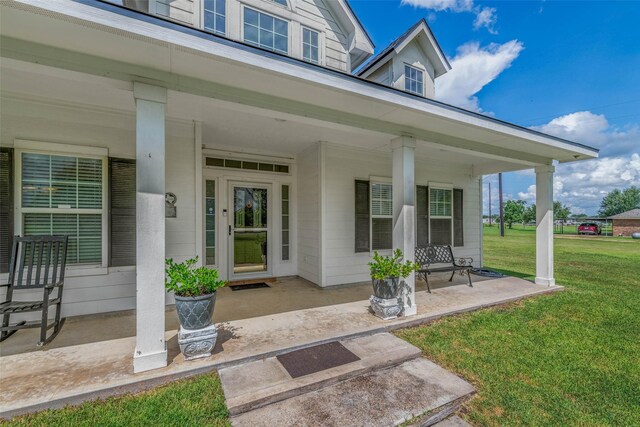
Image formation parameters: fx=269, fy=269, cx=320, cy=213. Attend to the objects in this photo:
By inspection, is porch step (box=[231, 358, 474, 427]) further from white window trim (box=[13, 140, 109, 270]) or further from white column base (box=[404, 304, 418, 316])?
white window trim (box=[13, 140, 109, 270])

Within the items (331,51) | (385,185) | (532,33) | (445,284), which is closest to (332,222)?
(385,185)

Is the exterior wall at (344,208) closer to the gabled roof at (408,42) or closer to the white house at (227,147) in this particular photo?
the white house at (227,147)

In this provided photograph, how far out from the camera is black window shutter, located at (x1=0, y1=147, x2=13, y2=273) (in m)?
2.92

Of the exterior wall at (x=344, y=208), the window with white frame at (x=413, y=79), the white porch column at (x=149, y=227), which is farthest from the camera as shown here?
the window with white frame at (x=413, y=79)

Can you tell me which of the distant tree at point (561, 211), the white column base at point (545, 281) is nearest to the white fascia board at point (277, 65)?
the white column base at point (545, 281)

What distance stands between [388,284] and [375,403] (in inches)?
59.2

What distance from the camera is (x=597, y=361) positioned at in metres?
2.63

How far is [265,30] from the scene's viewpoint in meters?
4.79

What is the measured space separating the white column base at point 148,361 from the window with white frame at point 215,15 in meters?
4.70

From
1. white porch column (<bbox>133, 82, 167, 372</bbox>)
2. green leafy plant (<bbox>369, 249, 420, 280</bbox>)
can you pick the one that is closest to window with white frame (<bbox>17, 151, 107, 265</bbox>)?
white porch column (<bbox>133, 82, 167, 372</bbox>)

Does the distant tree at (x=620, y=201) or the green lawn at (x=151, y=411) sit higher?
the distant tree at (x=620, y=201)

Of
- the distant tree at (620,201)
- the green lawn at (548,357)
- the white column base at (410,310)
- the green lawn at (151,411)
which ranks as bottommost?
the green lawn at (548,357)

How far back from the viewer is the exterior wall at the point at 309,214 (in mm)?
5000

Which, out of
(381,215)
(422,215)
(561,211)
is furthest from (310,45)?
(561,211)
